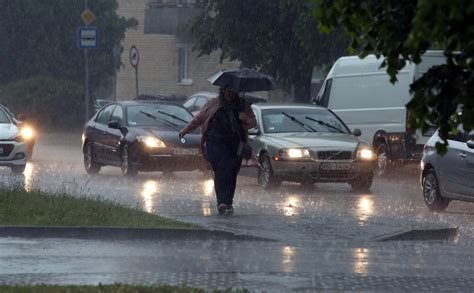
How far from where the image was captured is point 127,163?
89.1 ft

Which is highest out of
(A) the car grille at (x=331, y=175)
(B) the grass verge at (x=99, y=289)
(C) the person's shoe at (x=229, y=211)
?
(B) the grass verge at (x=99, y=289)

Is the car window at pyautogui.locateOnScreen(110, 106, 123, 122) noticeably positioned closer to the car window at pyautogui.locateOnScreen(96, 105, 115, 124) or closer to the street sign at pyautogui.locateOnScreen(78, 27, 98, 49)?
the car window at pyautogui.locateOnScreen(96, 105, 115, 124)

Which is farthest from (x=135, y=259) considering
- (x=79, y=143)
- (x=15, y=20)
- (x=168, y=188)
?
(x=15, y=20)

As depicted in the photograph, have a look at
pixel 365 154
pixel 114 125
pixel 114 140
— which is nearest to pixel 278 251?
pixel 365 154

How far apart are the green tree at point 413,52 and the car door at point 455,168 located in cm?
1268

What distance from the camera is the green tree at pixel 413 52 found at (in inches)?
244

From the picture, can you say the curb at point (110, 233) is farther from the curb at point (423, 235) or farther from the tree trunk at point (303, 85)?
the tree trunk at point (303, 85)

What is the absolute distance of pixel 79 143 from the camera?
42.3m

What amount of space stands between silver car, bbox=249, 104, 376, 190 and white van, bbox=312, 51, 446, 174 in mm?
3535

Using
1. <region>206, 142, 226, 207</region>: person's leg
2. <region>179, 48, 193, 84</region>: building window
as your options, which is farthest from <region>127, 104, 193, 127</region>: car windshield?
<region>179, 48, 193, 84</region>: building window

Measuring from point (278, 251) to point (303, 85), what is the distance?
26950mm

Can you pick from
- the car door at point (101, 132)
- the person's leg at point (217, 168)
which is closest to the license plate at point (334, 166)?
the person's leg at point (217, 168)

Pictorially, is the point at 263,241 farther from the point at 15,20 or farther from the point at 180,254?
the point at 15,20

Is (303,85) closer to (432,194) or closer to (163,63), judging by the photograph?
(432,194)
